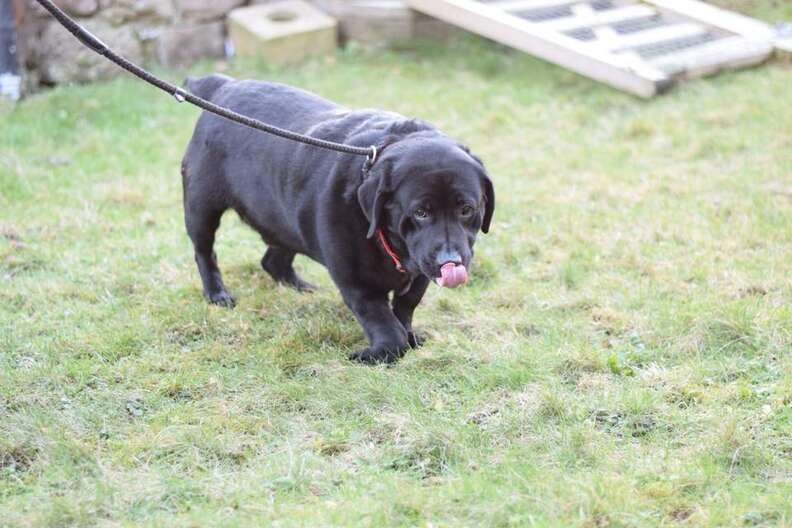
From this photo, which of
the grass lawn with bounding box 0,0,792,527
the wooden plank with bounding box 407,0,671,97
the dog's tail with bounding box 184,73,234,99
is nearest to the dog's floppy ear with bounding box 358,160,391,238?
the grass lawn with bounding box 0,0,792,527

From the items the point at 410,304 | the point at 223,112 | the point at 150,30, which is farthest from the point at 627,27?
the point at 223,112

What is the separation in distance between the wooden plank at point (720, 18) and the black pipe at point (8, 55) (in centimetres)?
529

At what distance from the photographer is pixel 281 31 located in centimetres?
949

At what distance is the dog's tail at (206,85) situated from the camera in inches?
212

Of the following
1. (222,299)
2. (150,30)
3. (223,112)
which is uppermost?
(223,112)

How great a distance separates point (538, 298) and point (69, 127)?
4.44 meters

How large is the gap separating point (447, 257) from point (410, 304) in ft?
2.44

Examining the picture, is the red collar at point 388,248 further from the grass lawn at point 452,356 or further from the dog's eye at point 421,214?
the grass lawn at point 452,356

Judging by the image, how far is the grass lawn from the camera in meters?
3.38

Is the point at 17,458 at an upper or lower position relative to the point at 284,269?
upper

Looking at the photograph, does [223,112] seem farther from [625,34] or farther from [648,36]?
[625,34]

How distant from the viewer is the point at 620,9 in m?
9.49

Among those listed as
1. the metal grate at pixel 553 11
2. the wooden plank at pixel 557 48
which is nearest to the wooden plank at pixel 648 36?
the wooden plank at pixel 557 48

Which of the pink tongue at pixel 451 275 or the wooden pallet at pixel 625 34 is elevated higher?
the pink tongue at pixel 451 275
